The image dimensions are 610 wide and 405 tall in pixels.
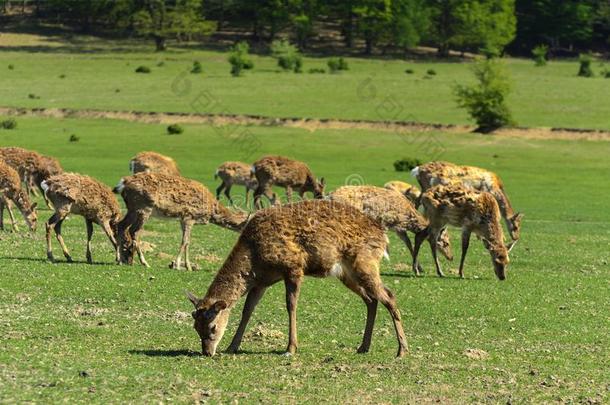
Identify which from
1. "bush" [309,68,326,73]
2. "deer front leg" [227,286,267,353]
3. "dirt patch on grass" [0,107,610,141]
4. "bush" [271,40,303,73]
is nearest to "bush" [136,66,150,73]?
"bush" [271,40,303,73]

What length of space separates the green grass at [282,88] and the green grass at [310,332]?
1593 inches

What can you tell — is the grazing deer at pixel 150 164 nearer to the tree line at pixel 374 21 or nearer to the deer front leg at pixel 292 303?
the deer front leg at pixel 292 303

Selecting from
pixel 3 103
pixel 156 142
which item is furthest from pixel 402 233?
pixel 3 103

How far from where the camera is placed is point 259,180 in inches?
1444

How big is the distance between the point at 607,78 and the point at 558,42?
98.3 feet

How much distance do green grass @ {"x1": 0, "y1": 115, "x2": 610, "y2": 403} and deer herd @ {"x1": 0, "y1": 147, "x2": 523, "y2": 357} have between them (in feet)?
1.94

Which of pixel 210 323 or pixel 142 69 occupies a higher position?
pixel 210 323

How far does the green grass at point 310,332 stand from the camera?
12500 mm

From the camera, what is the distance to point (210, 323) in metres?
13.8

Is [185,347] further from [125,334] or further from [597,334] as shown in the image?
[597,334]

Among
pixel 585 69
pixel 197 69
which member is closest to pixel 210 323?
pixel 197 69

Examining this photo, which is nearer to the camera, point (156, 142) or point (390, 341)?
point (390, 341)

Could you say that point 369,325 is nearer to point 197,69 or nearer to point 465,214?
point 465,214

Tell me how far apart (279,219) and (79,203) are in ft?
28.9
